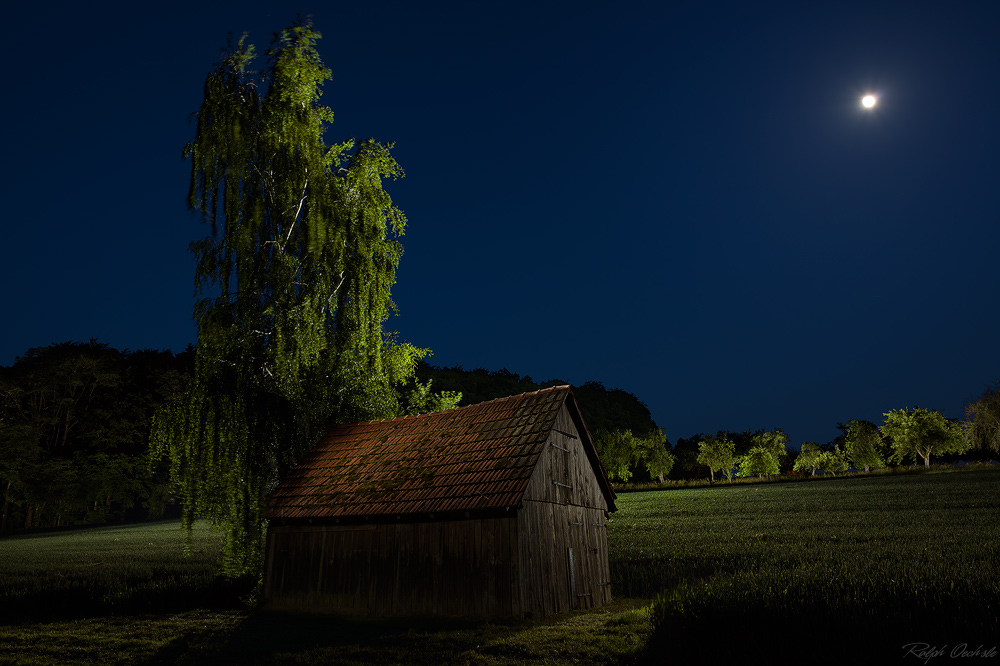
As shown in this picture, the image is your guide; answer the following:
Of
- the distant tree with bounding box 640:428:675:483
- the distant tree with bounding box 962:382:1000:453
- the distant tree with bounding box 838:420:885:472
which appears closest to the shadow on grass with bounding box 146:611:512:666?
the distant tree with bounding box 962:382:1000:453

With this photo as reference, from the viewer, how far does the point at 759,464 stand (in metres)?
79.1

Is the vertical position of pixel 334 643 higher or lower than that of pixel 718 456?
lower

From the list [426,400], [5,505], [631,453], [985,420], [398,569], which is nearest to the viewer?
[398,569]

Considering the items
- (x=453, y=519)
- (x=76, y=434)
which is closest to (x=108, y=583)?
(x=453, y=519)

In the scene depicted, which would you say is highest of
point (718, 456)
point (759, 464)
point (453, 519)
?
point (718, 456)

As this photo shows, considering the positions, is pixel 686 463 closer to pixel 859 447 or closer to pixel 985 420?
pixel 859 447

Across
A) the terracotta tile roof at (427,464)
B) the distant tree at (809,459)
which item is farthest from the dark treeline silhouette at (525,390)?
the terracotta tile roof at (427,464)

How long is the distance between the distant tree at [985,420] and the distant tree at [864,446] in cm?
1351

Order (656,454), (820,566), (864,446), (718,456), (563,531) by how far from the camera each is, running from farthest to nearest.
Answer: (718,456)
(656,454)
(864,446)
(563,531)
(820,566)

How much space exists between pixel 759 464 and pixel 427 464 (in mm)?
72439

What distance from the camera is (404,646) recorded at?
12.1 metres

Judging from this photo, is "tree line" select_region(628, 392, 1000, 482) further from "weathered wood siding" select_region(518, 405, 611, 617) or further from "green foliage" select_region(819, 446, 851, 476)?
"weathered wood siding" select_region(518, 405, 611, 617)

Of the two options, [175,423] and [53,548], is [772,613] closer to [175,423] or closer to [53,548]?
[175,423]

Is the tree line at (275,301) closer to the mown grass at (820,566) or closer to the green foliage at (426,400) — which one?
the green foliage at (426,400)
